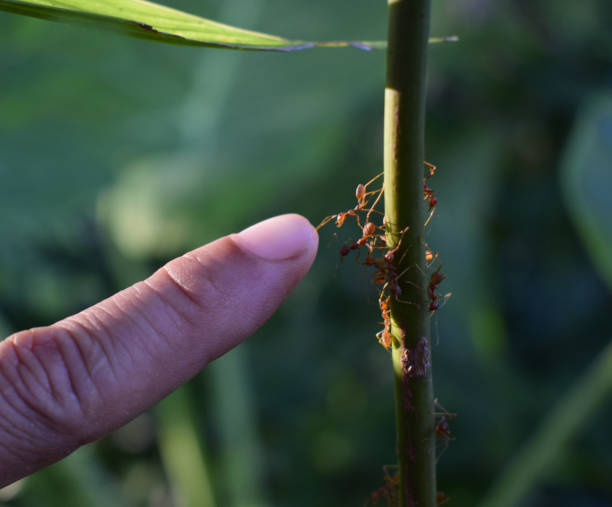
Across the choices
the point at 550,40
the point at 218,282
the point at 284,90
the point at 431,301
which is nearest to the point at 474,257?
the point at 284,90

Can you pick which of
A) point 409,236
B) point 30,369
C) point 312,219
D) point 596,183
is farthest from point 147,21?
point 312,219

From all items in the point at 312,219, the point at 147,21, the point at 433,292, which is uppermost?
the point at 147,21

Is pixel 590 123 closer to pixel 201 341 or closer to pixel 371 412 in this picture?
Result: pixel 201 341

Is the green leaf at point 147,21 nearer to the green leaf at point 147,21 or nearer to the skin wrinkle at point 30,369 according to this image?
the green leaf at point 147,21

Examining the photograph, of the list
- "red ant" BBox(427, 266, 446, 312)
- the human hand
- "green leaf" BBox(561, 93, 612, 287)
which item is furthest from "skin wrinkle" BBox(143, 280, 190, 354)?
"green leaf" BBox(561, 93, 612, 287)

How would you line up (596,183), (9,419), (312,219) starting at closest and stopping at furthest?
1. (9,419)
2. (596,183)
3. (312,219)

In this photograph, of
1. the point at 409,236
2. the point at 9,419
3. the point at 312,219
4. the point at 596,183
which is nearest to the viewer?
the point at 409,236

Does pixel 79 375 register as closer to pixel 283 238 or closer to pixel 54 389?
pixel 54 389

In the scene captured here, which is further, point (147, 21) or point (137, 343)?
point (137, 343)
